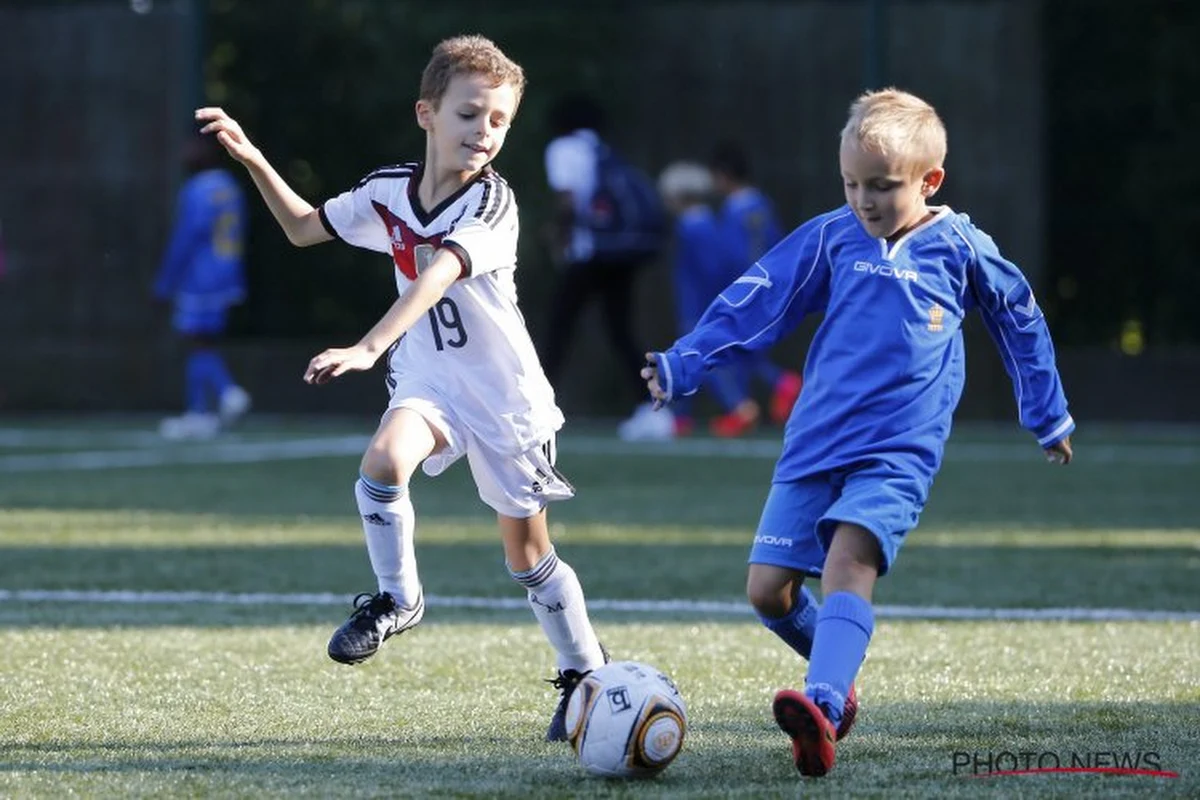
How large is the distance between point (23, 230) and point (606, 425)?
4823 mm

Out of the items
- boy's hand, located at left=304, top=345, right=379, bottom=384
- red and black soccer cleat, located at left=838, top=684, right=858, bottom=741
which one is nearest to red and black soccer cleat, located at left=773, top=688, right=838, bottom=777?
red and black soccer cleat, located at left=838, top=684, right=858, bottom=741

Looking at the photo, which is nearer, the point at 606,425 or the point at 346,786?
the point at 346,786

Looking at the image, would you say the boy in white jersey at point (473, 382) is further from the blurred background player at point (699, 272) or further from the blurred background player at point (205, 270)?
the blurred background player at point (205, 270)

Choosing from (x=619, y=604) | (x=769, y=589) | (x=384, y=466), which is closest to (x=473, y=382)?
(x=384, y=466)

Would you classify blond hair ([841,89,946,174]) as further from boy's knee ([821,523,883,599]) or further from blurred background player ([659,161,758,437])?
blurred background player ([659,161,758,437])

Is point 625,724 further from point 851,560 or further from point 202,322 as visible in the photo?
point 202,322

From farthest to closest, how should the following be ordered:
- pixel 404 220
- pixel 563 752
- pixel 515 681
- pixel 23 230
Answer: pixel 23 230 → pixel 515 681 → pixel 404 220 → pixel 563 752

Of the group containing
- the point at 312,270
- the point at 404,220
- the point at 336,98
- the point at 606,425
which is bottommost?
the point at 606,425

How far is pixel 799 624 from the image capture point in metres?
5.06

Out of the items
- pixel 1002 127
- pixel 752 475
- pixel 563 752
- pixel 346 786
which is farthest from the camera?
pixel 1002 127

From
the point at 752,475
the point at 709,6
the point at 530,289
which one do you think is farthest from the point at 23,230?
the point at 752,475

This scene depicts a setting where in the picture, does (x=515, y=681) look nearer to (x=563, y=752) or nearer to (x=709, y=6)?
(x=563, y=752)

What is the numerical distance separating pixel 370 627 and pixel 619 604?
2.30m

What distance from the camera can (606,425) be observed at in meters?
16.4
